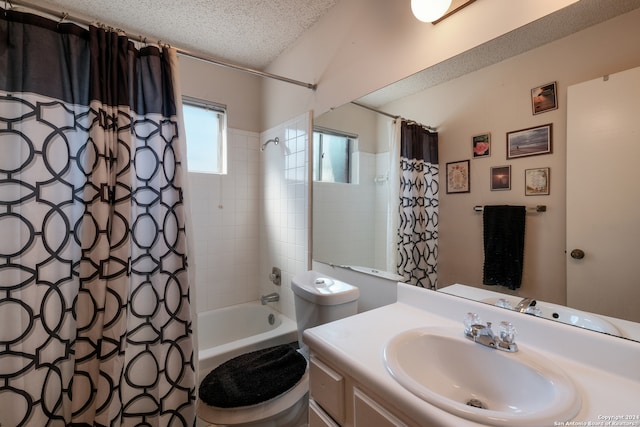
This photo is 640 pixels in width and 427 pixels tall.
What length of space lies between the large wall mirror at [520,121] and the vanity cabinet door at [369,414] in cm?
55

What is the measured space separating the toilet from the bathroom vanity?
13.0 inches

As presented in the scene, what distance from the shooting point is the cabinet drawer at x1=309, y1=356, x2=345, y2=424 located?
746 millimetres

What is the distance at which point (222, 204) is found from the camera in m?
2.27

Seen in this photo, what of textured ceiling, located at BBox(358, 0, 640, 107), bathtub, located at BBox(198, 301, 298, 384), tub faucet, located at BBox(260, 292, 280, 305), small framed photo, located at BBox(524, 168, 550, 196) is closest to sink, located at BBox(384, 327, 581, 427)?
small framed photo, located at BBox(524, 168, 550, 196)

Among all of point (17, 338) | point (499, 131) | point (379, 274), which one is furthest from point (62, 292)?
point (499, 131)

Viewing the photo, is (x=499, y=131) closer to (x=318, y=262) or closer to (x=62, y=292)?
(x=318, y=262)

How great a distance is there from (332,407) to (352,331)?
21 centimetres

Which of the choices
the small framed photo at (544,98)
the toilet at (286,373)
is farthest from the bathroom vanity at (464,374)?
the small framed photo at (544,98)

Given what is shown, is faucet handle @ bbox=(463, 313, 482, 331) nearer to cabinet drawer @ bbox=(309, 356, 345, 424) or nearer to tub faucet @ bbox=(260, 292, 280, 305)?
cabinet drawer @ bbox=(309, 356, 345, 424)

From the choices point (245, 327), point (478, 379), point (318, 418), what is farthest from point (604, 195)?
point (245, 327)

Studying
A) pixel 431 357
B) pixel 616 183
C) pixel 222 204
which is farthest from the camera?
pixel 222 204

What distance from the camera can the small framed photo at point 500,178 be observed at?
90 cm

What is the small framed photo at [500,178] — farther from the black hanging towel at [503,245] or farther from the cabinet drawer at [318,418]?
the cabinet drawer at [318,418]

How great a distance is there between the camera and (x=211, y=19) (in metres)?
1.72
